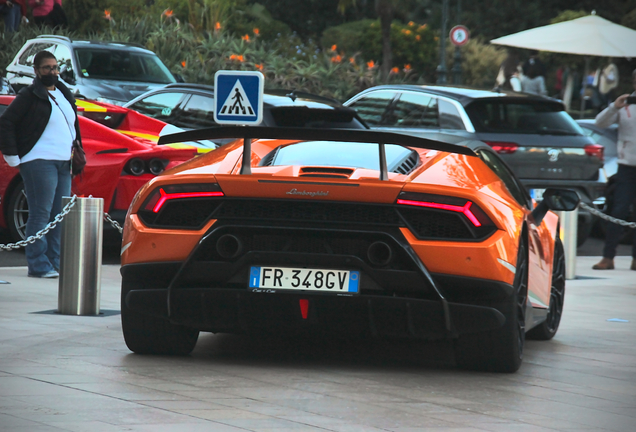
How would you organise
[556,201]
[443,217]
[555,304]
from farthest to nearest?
[555,304]
[556,201]
[443,217]

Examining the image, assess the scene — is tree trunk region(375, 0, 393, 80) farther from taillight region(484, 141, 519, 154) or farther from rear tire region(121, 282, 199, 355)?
rear tire region(121, 282, 199, 355)

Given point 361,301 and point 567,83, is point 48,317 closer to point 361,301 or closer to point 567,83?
point 361,301

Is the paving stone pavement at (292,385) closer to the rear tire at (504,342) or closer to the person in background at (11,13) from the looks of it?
the rear tire at (504,342)

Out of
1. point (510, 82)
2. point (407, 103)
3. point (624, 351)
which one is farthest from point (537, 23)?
point (624, 351)

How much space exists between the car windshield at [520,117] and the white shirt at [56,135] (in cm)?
490

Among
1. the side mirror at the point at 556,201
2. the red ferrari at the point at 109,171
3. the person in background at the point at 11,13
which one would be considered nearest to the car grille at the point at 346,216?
the side mirror at the point at 556,201

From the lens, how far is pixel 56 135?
9570mm

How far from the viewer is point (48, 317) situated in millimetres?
7602

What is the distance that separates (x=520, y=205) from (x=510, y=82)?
66.5ft

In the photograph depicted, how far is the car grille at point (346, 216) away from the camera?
5.50 meters

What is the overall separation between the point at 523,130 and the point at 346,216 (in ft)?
26.0

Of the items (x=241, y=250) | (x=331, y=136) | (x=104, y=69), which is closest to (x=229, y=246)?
(x=241, y=250)

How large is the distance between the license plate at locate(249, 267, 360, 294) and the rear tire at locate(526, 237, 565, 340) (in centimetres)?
227

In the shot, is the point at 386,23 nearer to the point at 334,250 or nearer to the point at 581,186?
the point at 581,186
